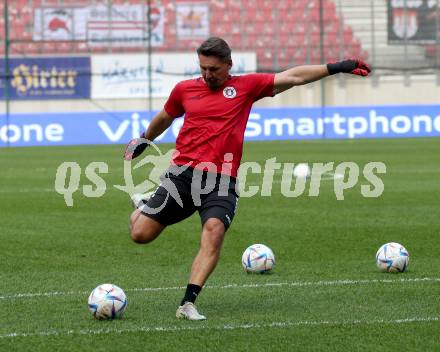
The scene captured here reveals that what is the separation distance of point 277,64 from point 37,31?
27.6 ft

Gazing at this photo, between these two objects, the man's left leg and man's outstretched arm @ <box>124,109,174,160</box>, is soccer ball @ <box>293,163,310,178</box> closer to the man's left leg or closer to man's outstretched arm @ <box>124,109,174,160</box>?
man's outstretched arm @ <box>124,109,174,160</box>

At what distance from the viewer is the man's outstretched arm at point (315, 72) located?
8.01 metres

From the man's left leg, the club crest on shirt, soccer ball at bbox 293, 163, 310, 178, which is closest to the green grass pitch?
the man's left leg

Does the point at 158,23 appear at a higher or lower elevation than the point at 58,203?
higher

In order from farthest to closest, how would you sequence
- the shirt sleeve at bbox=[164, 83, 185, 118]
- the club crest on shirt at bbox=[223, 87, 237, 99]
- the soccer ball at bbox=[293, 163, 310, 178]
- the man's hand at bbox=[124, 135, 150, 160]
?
the soccer ball at bbox=[293, 163, 310, 178]
the man's hand at bbox=[124, 135, 150, 160]
the shirt sleeve at bbox=[164, 83, 185, 118]
the club crest on shirt at bbox=[223, 87, 237, 99]

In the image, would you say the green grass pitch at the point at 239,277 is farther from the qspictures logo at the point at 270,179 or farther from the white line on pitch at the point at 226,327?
the qspictures logo at the point at 270,179

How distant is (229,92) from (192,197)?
2.73 ft

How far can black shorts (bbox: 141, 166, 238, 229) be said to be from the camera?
7.91 m

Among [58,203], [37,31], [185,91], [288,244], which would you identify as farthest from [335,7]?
[185,91]

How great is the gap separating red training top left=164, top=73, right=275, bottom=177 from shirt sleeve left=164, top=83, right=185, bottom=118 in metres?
0.03

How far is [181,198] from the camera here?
8016 millimetres

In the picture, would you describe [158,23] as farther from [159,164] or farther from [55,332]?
[55,332]

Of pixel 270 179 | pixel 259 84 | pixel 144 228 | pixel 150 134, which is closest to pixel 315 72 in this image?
pixel 259 84

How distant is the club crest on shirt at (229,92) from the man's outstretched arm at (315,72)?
343 millimetres
